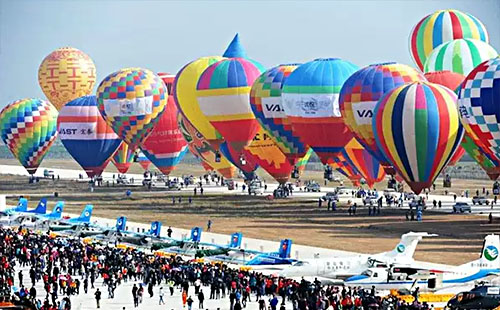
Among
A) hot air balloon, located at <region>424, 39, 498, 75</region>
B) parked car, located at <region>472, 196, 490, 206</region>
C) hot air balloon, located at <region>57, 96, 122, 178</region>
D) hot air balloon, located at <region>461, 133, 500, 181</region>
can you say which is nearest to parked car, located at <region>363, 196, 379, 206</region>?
parked car, located at <region>472, 196, 490, 206</region>

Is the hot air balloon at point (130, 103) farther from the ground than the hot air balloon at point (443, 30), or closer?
closer

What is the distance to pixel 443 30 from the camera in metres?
112

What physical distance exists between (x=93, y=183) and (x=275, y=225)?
44.7 metres

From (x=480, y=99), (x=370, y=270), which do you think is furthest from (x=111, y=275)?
(x=480, y=99)

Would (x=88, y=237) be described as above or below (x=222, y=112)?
below

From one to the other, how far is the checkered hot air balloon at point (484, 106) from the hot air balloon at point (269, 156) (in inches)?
909

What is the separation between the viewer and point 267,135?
92250 millimetres

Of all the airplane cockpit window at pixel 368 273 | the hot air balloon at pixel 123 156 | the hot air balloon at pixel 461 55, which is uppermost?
the hot air balloon at pixel 461 55

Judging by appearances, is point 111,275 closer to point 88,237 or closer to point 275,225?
point 88,237

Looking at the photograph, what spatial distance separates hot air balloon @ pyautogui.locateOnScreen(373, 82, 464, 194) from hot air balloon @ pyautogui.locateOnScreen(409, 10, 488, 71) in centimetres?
3949

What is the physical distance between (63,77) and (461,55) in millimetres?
60223

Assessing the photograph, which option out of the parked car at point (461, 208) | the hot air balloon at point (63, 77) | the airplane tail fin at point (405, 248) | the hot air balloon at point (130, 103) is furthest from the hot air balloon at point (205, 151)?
the airplane tail fin at point (405, 248)

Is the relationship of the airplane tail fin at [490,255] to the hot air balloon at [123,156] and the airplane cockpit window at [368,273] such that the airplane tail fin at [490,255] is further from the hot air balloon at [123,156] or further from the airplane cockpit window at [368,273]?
the hot air balloon at [123,156]

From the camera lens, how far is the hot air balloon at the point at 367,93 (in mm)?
77688
